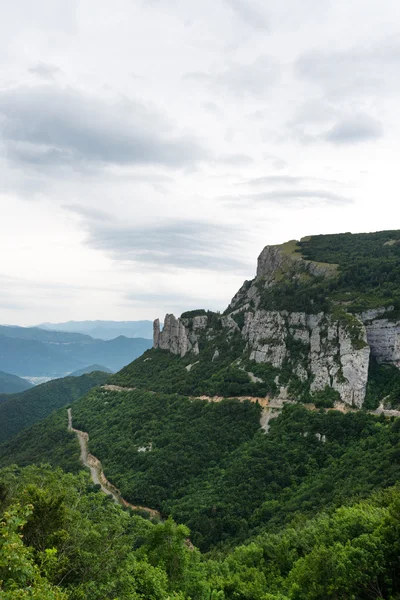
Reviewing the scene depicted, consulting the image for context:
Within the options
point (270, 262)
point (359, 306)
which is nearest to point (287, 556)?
point (359, 306)

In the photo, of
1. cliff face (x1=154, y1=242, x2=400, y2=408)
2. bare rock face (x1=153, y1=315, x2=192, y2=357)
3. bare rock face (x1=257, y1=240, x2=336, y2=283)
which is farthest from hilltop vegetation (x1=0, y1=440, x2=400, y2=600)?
bare rock face (x1=153, y1=315, x2=192, y2=357)

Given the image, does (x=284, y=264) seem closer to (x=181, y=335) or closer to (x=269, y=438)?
(x=181, y=335)

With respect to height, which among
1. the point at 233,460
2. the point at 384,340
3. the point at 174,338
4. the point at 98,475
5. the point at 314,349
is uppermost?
the point at 384,340

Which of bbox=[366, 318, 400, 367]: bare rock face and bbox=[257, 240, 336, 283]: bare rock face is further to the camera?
bbox=[257, 240, 336, 283]: bare rock face

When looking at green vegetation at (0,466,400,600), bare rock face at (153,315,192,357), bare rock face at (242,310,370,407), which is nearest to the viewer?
green vegetation at (0,466,400,600)

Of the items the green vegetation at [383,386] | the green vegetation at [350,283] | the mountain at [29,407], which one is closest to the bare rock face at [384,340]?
the green vegetation at [383,386]

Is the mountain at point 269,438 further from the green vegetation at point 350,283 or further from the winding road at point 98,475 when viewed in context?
the winding road at point 98,475

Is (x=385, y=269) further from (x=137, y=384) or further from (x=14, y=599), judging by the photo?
(x=14, y=599)

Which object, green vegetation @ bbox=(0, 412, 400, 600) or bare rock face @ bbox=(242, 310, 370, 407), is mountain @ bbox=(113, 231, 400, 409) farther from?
green vegetation @ bbox=(0, 412, 400, 600)

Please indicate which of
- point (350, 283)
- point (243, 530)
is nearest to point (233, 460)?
point (243, 530)
